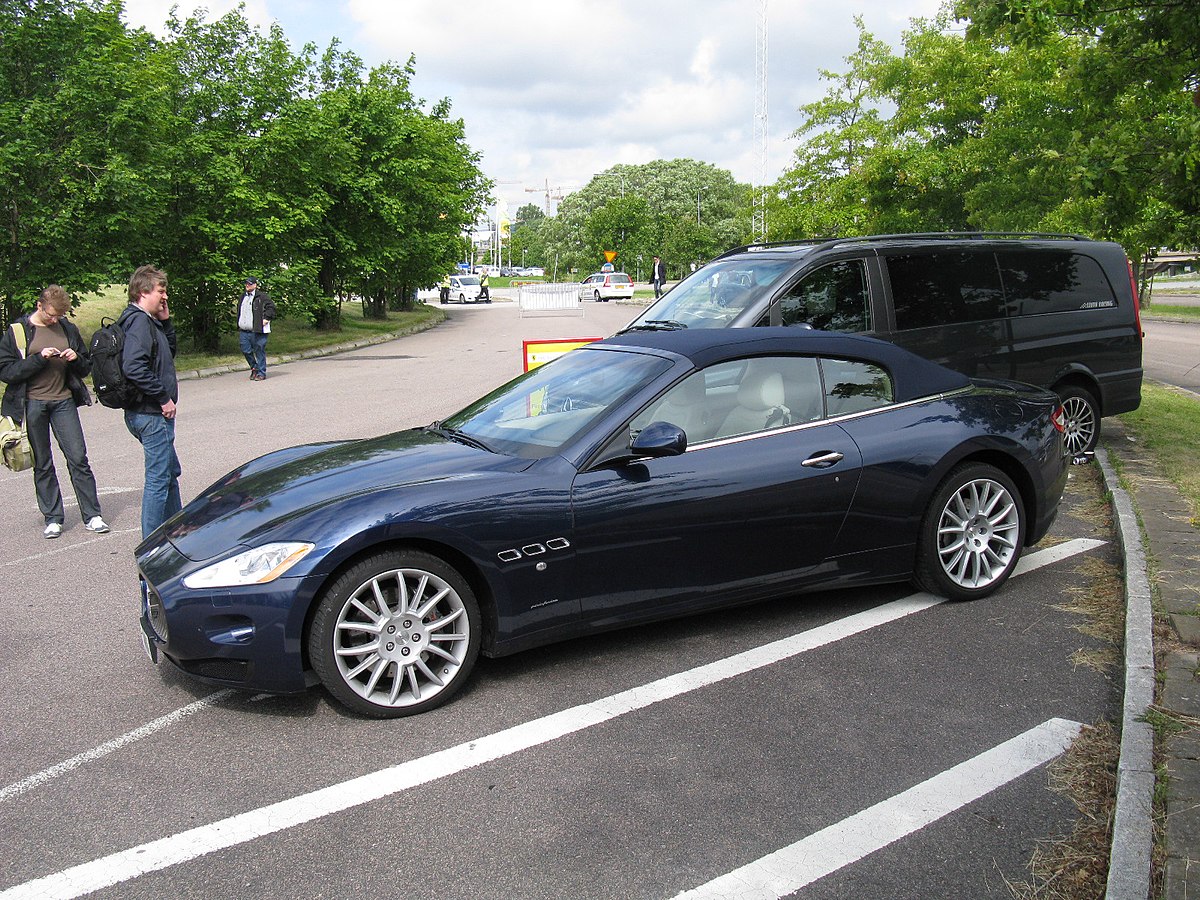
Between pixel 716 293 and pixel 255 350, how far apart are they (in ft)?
41.8

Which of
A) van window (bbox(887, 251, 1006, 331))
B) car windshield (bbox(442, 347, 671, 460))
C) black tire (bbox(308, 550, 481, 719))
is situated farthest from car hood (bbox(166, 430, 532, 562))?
van window (bbox(887, 251, 1006, 331))

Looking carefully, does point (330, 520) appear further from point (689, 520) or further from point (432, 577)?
point (689, 520)

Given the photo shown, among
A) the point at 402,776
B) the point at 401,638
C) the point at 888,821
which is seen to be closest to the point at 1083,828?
the point at 888,821

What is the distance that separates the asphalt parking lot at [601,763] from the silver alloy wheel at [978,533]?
197mm

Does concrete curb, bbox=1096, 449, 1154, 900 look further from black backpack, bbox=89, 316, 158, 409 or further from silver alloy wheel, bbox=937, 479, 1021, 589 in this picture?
black backpack, bbox=89, 316, 158, 409

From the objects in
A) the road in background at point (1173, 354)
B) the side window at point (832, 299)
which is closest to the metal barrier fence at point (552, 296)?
the road in background at point (1173, 354)

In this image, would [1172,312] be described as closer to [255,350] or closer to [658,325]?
[255,350]

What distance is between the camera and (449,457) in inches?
183

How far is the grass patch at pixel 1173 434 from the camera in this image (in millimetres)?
7637

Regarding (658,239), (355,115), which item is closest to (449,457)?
(355,115)

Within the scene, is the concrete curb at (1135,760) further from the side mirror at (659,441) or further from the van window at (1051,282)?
the van window at (1051,282)

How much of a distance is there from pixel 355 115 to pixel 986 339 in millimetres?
23062

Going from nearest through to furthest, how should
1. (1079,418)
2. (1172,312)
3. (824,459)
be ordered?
(824,459)
(1079,418)
(1172,312)

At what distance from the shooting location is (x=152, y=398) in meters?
6.39
